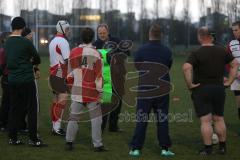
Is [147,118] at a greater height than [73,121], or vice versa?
[147,118]

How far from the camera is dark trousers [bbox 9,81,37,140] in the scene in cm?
801

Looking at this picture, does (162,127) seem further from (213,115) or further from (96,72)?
(96,72)

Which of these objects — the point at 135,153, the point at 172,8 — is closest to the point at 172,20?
the point at 172,8

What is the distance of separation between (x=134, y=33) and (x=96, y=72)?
60.0 m

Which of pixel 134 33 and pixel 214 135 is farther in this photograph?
pixel 134 33

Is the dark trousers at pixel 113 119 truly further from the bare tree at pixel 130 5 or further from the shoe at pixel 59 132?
the bare tree at pixel 130 5

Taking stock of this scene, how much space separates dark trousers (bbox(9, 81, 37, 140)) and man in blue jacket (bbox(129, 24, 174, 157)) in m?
1.72

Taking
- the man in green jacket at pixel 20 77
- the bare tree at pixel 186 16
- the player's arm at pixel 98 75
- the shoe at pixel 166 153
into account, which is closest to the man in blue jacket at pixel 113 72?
the player's arm at pixel 98 75

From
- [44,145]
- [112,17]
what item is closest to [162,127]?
[44,145]

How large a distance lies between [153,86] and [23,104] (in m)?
2.25

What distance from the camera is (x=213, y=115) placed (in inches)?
296

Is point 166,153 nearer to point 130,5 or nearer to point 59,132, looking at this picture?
point 59,132

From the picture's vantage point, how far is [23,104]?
26.9 ft

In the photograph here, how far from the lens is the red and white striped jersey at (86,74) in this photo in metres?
7.64
